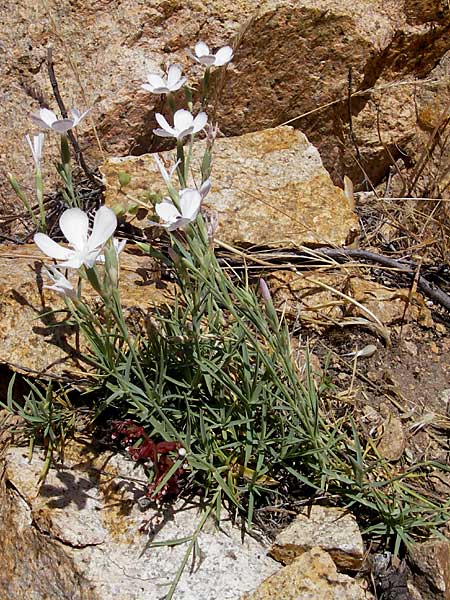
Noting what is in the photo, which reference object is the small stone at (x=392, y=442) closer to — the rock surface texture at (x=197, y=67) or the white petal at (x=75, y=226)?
the white petal at (x=75, y=226)

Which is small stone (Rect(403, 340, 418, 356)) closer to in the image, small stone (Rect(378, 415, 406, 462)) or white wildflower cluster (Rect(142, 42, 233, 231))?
small stone (Rect(378, 415, 406, 462))

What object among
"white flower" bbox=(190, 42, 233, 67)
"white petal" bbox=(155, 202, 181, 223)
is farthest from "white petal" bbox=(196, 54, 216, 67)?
"white petal" bbox=(155, 202, 181, 223)

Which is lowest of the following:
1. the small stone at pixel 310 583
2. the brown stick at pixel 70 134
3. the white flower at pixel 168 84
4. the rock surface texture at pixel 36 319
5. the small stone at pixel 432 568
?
the small stone at pixel 432 568

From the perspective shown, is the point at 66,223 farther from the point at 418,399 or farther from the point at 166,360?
the point at 418,399

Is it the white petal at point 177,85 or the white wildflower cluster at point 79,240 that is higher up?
the white petal at point 177,85

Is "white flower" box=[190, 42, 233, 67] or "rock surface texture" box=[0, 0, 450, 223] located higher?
"white flower" box=[190, 42, 233, 67]

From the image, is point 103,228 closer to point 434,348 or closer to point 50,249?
point 50,249

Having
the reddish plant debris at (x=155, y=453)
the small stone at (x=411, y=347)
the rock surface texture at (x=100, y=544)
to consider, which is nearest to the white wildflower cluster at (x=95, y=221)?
A: the reddish plant debris at (x=155, y=453)
